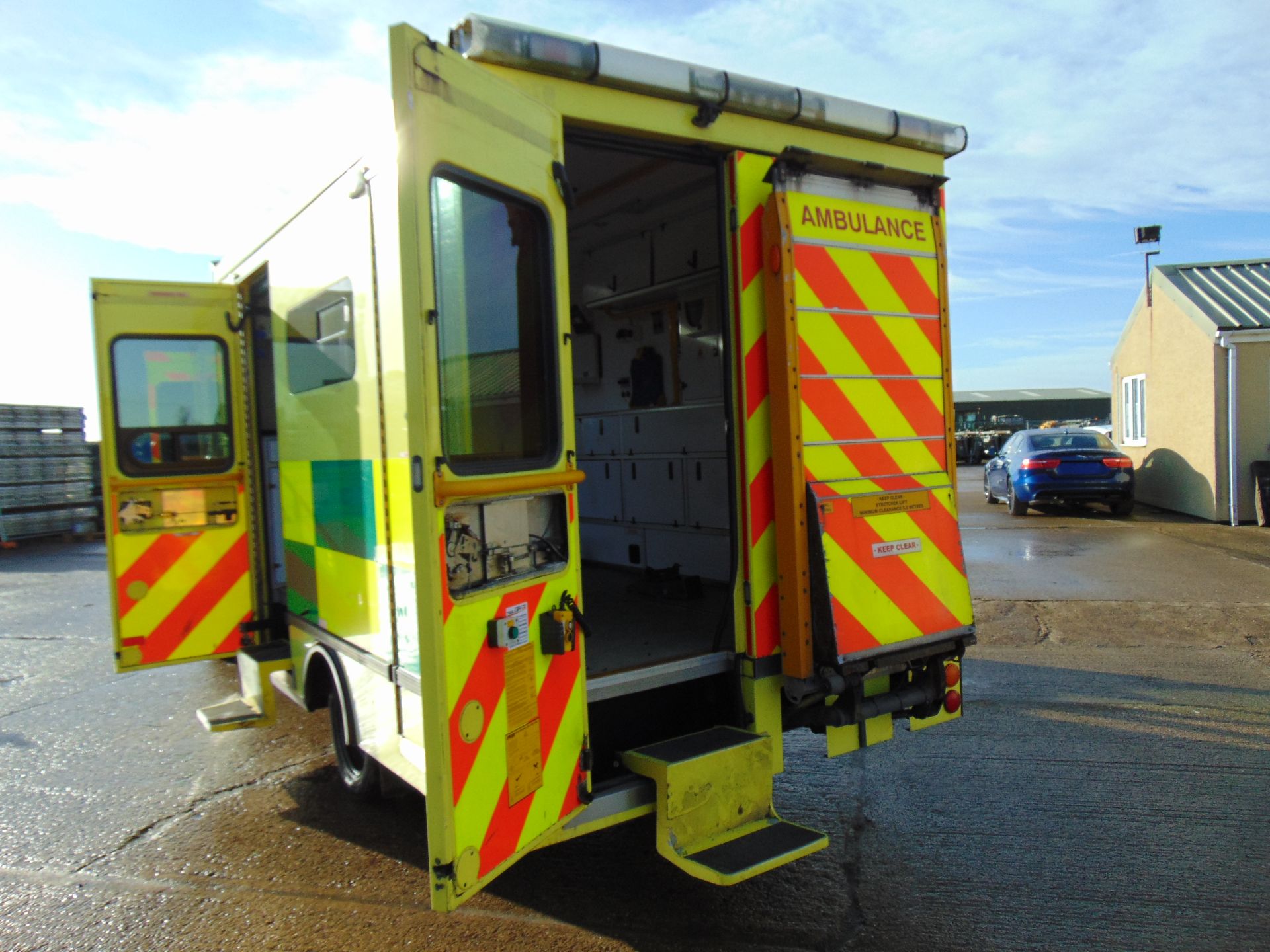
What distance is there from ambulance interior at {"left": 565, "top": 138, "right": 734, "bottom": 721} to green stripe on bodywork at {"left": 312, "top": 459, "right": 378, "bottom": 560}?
1.08m

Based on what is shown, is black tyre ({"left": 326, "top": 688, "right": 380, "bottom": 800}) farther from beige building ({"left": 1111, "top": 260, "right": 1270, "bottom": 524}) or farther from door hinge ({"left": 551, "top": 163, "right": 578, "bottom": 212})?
beige building ({"left": 1111, "top": 260, "right": 1270, "bottom": 524})

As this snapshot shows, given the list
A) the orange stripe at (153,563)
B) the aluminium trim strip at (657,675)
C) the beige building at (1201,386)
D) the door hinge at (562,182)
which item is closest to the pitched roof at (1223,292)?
the beige building at (1201,386)

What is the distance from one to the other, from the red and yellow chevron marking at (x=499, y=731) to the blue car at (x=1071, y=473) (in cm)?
1287

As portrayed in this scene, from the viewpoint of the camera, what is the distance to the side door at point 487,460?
2.36 metres

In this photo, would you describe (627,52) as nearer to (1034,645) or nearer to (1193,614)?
(1034,645)

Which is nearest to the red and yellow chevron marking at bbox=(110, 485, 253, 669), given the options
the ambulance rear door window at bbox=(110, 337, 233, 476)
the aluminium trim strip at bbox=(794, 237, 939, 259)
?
the ambulance rear door window at bbox=(110, 337, 233, 476)

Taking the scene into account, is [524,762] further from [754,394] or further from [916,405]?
[916,405]

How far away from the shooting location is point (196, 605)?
16.8ft

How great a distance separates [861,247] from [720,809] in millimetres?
2296

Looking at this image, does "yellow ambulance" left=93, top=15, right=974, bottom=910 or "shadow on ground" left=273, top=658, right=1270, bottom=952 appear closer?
"yellow ambulance" left=93, top=15, right=974, bottom=910

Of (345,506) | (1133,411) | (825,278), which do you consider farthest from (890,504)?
(1133,411)

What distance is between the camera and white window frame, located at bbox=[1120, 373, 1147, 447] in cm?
1577

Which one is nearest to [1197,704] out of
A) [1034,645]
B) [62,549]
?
[1034,645]

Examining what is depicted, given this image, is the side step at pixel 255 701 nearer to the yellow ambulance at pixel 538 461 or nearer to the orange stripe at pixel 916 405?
the yellow ambulance at pixel 538 461
